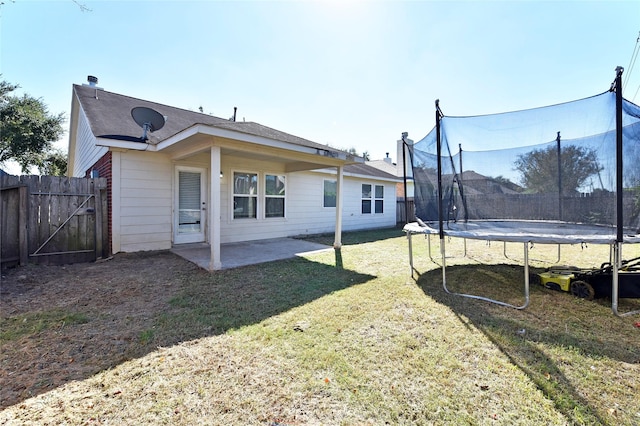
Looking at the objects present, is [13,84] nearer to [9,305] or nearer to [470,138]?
[9,305]

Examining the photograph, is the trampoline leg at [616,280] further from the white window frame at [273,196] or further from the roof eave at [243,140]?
the white window frame at [273,196]

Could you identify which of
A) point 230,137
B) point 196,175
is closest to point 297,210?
point 196,175

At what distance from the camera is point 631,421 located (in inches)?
62.5

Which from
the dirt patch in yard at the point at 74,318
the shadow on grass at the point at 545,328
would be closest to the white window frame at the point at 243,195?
the dirt patch in yard at the point at 74,318

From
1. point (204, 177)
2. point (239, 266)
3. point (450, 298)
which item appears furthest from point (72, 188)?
point (450, 298)

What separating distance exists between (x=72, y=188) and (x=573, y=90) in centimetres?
1140

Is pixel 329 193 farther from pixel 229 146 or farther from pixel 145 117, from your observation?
pixel 145 117

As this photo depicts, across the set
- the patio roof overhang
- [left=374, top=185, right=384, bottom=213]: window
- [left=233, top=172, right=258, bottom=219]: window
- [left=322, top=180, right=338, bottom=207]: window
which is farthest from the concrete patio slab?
[left=374, top=185, right=384, bottom=213]: window

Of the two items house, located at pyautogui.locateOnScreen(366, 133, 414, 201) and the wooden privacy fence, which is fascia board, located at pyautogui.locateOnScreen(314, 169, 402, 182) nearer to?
house, located at pyautogui.locateOnScreen(366, 133, 414, 201)

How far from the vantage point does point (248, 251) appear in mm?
6543

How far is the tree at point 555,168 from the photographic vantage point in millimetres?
3807

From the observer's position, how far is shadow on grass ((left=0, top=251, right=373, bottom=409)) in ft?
7.15

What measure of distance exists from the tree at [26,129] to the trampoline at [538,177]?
24913 millimetres

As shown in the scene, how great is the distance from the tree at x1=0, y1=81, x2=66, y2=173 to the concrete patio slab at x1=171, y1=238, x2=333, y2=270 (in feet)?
66.3
